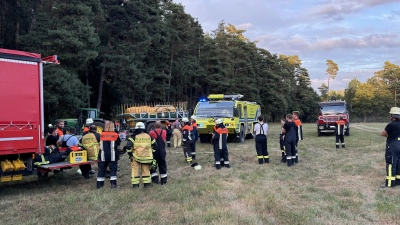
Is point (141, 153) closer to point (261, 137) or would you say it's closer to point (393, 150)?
point (261, 137)

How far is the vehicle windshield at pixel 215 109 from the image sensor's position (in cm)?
1739

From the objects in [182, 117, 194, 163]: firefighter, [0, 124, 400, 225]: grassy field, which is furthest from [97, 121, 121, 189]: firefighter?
[182, 117, 194, 163]: firefighter

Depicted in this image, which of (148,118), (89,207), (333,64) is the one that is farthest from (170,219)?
(333,64)

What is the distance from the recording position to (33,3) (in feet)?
100

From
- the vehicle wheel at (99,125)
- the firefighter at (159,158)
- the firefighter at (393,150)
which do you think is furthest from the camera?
the vehicle wheel at (99,125)

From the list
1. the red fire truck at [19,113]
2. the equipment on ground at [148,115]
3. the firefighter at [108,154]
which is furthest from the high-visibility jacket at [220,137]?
the equipment on ground at [148,115]

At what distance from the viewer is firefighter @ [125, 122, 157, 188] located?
807 cm

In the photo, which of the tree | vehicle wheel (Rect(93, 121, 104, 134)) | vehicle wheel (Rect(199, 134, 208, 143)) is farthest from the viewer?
the tree

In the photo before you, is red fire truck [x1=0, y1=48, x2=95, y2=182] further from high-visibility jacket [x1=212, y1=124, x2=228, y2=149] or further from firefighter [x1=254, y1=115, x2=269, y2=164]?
firefighter [x1=254, y1=115, x2=269, y2=164]

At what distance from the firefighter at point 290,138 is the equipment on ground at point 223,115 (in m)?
5.61

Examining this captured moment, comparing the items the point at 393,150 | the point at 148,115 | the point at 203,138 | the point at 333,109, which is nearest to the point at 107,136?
the point at 393,150

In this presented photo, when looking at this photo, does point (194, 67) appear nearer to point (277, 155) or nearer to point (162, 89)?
point (162, 89)

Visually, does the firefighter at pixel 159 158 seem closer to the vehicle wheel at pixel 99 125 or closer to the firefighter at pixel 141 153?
the firefighter at pixel 141 153

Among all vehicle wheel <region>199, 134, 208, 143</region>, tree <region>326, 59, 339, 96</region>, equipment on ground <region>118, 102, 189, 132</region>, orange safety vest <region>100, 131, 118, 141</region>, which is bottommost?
vehicle wheel <region>199, 134, 208, 143</region>
